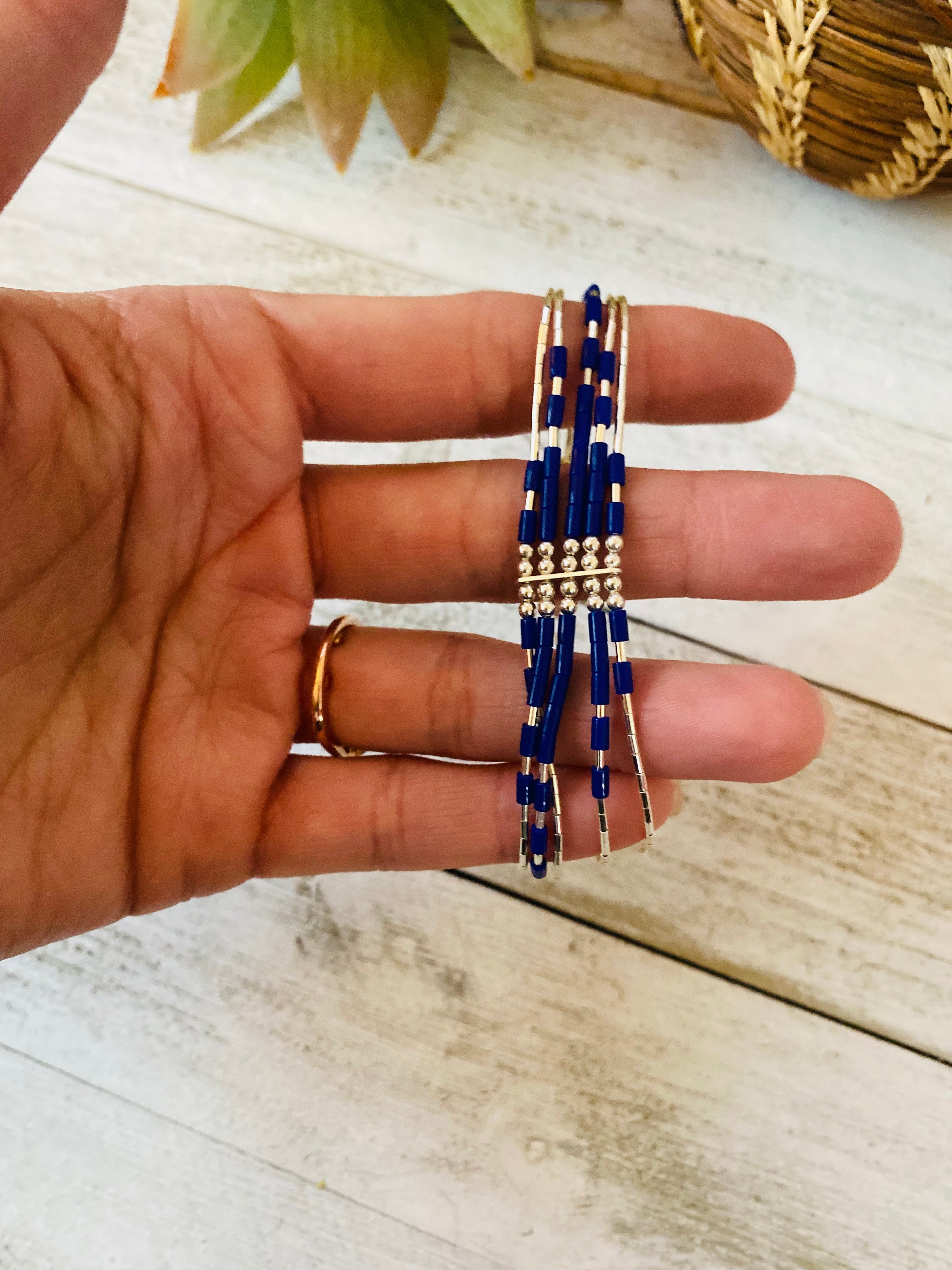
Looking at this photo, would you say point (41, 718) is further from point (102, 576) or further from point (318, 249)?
point (318, 249)

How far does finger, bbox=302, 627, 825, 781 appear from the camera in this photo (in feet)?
2.81

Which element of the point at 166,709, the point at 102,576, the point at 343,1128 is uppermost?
the point at 102,576

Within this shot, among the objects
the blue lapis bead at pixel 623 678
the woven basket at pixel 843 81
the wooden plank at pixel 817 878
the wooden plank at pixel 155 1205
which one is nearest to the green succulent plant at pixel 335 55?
the woven basket at pixel 843 81

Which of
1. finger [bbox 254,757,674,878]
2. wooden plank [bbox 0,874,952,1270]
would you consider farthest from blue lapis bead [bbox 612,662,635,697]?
wooden plank [bbox 0,874,952,1270]

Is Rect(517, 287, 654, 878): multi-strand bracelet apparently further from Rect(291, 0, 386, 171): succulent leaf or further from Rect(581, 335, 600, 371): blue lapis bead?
Rect(291, 0, 386, 171): succulent leaf

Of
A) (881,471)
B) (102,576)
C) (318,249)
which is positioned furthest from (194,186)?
(881,471)

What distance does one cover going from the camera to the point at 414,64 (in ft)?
3.81

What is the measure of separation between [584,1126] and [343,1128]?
0.23m

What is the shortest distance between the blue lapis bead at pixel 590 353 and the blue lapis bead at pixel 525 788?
13.6 inches

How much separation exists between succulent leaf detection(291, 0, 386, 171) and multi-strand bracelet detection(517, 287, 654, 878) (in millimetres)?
406

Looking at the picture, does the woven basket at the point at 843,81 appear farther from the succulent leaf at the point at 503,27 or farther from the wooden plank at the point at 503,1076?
the wooden plank at the point at 503,1076

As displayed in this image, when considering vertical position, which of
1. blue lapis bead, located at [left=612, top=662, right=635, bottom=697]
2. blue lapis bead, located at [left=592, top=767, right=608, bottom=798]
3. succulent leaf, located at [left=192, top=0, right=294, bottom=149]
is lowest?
blue lapis bead, located at [left=592, top=767, right=608, bottom=798]

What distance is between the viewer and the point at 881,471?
1.14 metres

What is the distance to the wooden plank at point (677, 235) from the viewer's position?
1.12 metres
